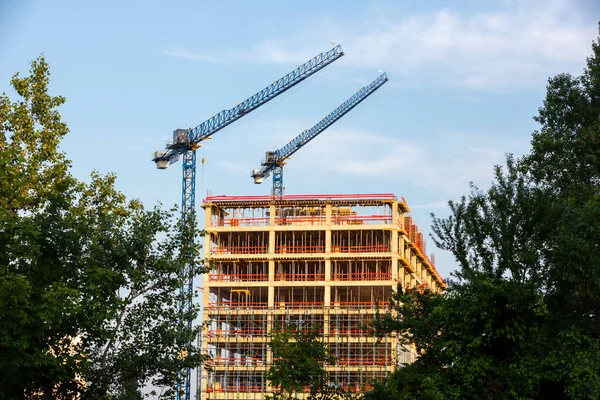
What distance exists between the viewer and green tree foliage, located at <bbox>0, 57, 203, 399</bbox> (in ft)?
126

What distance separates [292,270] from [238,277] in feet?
19.8

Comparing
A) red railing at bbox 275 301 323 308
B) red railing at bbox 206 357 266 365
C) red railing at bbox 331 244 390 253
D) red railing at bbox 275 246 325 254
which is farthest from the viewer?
red railing at bbox 275 246 325 254

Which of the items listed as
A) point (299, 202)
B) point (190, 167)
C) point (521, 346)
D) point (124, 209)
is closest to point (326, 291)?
point (299, 202)

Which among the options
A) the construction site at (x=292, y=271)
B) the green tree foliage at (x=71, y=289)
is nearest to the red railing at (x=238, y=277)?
the construction site at (x=292, y=271)

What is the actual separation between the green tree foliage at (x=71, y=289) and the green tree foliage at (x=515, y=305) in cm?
887

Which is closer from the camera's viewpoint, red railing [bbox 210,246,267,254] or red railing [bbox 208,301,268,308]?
red railing [bbox 208,301,268,308]

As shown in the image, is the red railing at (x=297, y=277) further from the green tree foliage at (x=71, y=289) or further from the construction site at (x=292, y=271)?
the green tree foliage at (x=71, y=289)

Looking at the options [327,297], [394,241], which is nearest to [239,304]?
[327,297]

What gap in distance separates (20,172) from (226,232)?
242ft

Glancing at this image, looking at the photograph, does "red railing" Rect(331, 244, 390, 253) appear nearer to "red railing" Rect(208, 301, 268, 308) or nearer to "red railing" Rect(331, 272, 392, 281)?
"red railing" Rect(331, 272, 392, 281)

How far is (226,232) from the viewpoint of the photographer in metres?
115

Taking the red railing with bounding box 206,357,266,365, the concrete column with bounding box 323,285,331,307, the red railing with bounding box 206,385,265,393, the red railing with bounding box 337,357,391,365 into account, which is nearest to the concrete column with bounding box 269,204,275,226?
the concrete column with bounding box 323,285,331,307

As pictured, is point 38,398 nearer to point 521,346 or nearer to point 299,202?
point 521,346

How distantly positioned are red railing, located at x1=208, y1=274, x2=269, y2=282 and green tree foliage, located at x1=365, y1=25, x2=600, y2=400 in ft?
235
